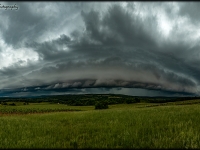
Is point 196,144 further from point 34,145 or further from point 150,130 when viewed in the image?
point 34,145

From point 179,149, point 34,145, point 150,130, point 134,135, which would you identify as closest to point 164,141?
point 179,149

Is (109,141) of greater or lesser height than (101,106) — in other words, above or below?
above

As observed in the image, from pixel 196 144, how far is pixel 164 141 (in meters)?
1.13

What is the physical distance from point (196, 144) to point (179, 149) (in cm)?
74

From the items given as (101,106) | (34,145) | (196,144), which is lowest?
(101,106)

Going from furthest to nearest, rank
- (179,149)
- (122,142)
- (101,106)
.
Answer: (101,106), (122,142), (179,149)

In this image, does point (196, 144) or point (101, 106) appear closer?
point (196, 144)

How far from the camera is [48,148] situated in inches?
295

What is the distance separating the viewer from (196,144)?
6730mm

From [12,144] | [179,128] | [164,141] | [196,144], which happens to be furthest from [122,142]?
[12,144]

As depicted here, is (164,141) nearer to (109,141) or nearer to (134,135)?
(134,135)

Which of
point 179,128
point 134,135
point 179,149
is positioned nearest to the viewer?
point 179,149

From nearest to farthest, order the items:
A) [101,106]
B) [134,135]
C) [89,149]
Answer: [89,149] → [134,135] → [101,106]

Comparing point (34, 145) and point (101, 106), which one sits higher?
point (34, 145)
